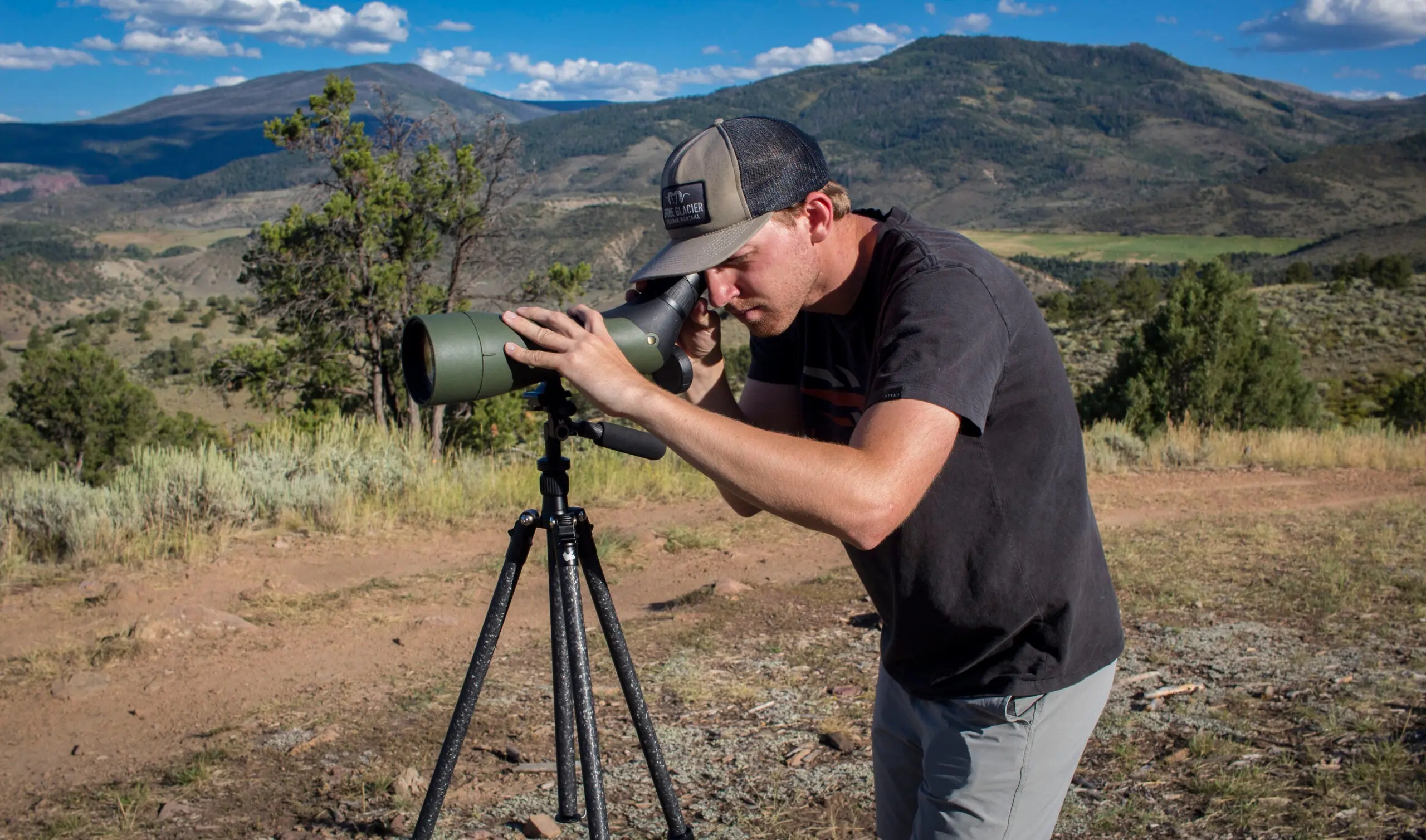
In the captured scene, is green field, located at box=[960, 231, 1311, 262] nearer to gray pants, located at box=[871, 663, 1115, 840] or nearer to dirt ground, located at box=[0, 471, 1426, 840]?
dirt ground, located at box=[0, 471, 1426, 840]

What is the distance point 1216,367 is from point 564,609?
63.5 feet

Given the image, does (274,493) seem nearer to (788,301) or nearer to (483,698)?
(483,698)

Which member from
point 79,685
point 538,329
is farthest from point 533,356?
point 79,685

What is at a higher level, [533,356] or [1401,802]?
[533,356]

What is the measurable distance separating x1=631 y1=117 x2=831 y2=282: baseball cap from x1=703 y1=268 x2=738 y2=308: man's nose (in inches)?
2.3

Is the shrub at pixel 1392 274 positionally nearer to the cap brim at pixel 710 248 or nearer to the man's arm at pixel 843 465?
the cap brim at pixel 710 248

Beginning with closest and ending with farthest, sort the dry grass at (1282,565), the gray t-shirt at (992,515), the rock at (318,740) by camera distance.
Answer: the gray t-shirt at (992,515) < the rock at (318,740) < the dry grass at (1282,565)

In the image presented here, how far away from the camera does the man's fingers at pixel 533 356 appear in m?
1.57

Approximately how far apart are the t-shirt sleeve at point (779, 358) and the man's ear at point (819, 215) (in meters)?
0.31

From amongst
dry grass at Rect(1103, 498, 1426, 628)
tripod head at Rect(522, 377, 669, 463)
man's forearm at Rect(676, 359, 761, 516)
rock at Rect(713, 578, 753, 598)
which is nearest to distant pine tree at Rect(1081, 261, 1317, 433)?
dry grass at Rect(1103, 498, 1426, 628)

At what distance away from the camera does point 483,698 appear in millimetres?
3551

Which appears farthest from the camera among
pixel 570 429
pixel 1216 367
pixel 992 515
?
pixel 1216 367

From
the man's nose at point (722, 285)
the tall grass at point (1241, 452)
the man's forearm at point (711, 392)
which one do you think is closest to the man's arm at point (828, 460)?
the man's nose at point (722, 285)

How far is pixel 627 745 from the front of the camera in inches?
125
